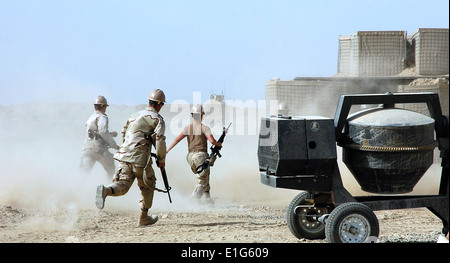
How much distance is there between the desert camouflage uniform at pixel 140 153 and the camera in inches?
360

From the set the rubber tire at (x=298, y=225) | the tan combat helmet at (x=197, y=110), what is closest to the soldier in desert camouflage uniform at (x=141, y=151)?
the rubber tire at (x=298, y=225)

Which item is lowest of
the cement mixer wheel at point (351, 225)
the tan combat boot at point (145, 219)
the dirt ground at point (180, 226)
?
the dirt ground at point (180, 226)

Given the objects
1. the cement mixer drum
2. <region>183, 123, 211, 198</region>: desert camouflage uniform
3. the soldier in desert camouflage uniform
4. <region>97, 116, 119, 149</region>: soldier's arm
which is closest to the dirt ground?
<region>183, 123, 211, 198</region>: desert camouflage uniform

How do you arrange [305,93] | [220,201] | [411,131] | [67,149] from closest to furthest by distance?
[411,131] → [220,201] → [305,93] → [67,149]

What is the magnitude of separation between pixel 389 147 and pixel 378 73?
494 inches

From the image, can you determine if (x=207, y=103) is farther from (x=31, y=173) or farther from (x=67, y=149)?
(x=31, y=173)

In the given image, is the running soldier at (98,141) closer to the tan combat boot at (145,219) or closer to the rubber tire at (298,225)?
the tan combat boot at (145,219)

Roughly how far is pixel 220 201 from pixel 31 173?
411 cm

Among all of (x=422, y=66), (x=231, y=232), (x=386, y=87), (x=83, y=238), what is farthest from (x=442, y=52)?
(x=83, y=238)

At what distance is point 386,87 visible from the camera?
19297mm

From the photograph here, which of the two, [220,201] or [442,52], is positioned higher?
[442,52]

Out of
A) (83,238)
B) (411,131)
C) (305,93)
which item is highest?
(305,93)

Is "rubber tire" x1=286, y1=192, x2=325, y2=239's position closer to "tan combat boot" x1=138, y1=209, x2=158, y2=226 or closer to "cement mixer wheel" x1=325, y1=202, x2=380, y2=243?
"cement mixer wheel" x1=325, y1=202, x2=380, y2=243

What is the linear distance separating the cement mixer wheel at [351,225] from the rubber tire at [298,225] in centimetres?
72
